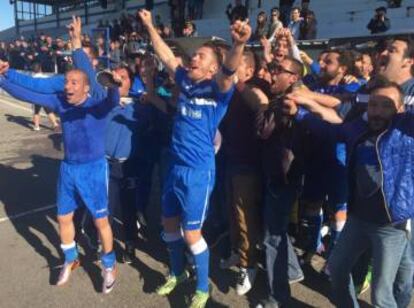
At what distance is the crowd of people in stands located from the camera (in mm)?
2732

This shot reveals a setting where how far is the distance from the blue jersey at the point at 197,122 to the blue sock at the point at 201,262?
24.5 inches

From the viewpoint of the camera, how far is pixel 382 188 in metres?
2.64

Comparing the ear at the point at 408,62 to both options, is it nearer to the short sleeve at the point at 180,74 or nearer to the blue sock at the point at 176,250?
the short sleeve at the point at 180,74

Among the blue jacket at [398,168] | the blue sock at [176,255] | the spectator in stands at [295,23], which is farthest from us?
the spectator in stands at [295,23]

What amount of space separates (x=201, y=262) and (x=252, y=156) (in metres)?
0.91

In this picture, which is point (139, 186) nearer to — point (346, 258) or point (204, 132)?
point (204, 132)

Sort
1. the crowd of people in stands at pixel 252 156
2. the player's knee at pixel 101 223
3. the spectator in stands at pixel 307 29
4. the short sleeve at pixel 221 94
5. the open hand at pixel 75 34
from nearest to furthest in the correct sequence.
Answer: the crowd of people in stands at pixel 252 156 < the short sleeve at pixel 221 94 < the player's knee at pixel 101 223 < the open hand at pixel 75 34 < the spectator in stands at pixel 307 29

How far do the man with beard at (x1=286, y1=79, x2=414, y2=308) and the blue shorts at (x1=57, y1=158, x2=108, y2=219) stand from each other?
201 cm

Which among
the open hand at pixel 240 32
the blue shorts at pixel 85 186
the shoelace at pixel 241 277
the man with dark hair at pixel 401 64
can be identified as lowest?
the shoelace at pixel 241 277

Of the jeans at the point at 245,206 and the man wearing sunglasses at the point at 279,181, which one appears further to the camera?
the jeans at the point at 245,206

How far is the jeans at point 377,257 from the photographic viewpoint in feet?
8.84

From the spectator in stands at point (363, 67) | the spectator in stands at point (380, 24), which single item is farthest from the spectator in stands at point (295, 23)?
the spectator in stands at point (363, 67)

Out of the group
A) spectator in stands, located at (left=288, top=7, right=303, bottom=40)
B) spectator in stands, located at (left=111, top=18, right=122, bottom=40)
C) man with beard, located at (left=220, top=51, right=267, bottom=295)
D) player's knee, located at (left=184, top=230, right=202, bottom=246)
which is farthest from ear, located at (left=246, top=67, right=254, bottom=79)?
spectator in stands, located at (left=111, top=18, right=122, bottom=40)

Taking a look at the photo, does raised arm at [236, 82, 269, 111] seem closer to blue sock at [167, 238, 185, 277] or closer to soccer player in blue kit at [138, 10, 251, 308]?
→ soccer player in blue kit at [138, 10, 251, 308]
